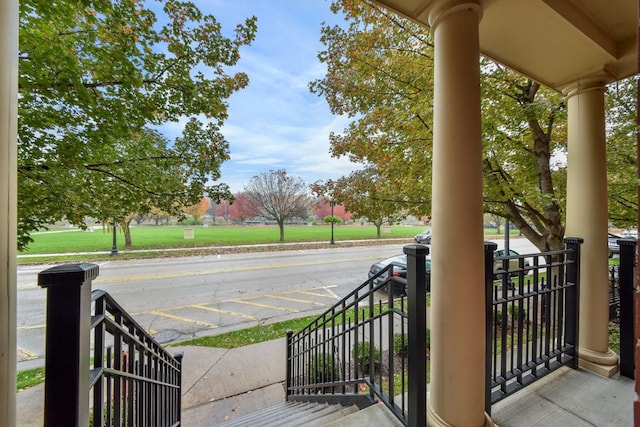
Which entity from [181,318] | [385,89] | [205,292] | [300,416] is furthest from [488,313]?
[205,292]

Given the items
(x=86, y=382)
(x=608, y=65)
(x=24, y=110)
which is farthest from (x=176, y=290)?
(x=608, y=65)

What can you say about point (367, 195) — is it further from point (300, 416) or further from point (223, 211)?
point (223, 211)

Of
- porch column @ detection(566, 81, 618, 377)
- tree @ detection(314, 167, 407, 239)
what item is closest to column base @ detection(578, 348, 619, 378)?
porch column @ detection(566, 81, 618, 377)

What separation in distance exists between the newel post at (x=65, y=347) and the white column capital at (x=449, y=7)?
2276mm

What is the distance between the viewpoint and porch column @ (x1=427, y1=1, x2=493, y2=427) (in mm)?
1580

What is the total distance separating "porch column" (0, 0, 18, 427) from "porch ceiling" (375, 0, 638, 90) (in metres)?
1.89

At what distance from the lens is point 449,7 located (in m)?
1.65

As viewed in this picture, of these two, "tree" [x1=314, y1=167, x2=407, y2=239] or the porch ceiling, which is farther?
"tree" [x1=314, y1=167, x2=407, y2=239]

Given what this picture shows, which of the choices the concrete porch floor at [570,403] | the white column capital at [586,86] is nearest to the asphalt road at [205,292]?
the concrete porch floor at [570,403]

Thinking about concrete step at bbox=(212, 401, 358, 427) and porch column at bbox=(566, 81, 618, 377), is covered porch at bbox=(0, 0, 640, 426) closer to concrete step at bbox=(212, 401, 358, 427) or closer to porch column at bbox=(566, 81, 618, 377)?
porch column at bbox=(566, 81, 618, 377)

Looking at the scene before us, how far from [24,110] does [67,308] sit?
2.64 m

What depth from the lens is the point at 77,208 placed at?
3.00 meters

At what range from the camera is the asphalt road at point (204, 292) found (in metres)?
6.17

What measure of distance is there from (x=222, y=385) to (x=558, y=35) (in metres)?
5.47
